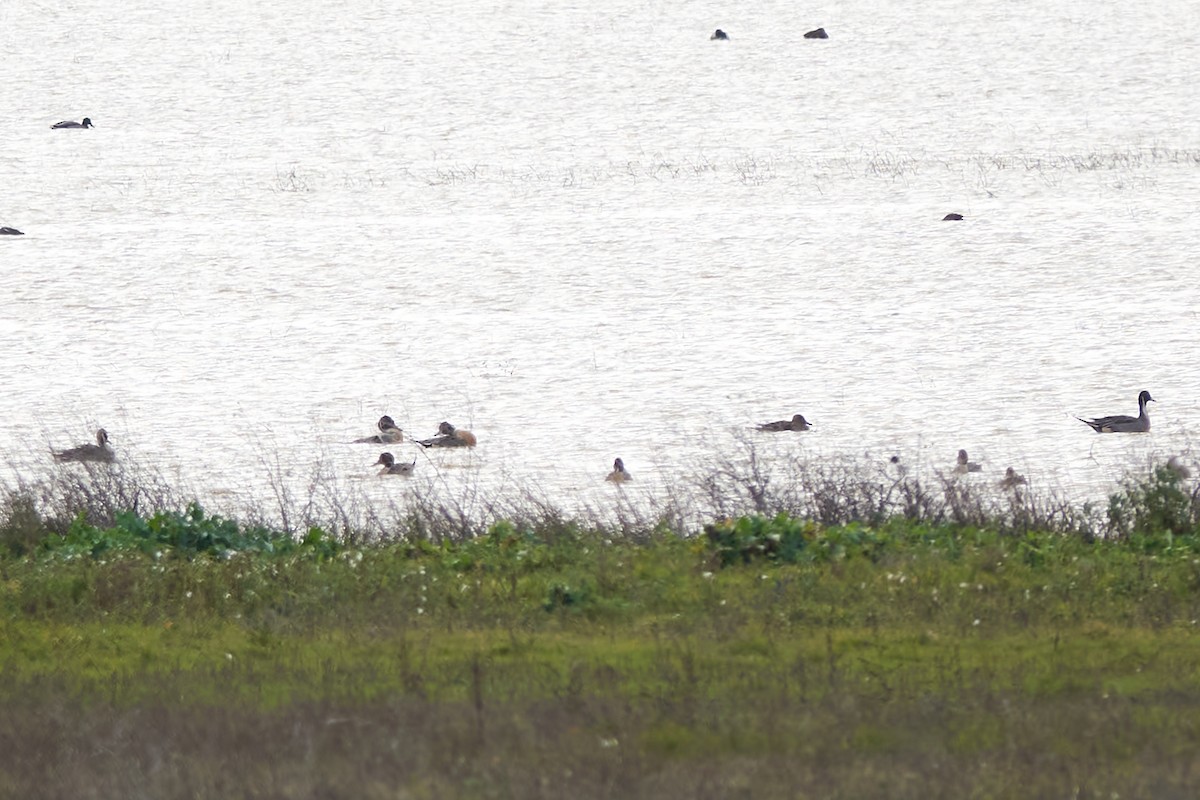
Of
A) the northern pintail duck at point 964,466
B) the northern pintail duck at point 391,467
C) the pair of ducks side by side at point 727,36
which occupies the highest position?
the pair of ducks side by side at point 727,36

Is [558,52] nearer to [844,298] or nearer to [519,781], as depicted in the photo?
[844,298]

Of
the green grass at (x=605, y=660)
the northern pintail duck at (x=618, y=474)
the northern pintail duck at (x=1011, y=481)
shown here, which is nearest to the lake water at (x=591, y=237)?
the northern pintail duck at (x=618, y=474)

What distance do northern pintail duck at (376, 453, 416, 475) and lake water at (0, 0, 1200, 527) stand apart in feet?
0.79

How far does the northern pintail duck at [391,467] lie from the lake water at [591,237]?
0.24 m

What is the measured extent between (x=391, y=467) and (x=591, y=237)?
37.1 ft

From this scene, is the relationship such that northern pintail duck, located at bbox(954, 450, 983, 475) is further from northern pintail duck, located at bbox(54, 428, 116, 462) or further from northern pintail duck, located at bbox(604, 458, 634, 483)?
northern pintail duck, located at bbox(54, 428, 116, 462)

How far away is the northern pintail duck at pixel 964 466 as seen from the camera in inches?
568

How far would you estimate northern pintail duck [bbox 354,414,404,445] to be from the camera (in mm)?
16438

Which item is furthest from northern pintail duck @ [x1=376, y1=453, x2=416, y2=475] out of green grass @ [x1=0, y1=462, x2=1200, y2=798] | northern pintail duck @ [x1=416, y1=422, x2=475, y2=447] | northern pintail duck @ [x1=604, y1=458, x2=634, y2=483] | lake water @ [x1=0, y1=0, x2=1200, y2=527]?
green grass @ [x1=0, y1=462, x2=1200, y2=798]

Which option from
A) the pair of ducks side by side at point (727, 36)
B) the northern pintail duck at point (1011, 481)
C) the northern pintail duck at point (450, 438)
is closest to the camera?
the northern pintail duck at point (1011, 481)

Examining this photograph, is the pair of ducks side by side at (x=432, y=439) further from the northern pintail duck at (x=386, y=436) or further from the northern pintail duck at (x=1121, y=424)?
the northern pintail duck at (x=1121, y=424)

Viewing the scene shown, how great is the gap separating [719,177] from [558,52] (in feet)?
33.8

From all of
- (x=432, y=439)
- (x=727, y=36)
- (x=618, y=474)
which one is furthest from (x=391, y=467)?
(x=727, y=36)

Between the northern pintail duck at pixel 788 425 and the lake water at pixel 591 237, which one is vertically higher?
the lake water at pixel 591 237
